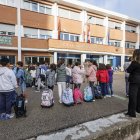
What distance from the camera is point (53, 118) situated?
7473 millimetres

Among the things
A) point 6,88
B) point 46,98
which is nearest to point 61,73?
point 46,98

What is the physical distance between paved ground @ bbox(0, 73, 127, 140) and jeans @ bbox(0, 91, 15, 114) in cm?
39

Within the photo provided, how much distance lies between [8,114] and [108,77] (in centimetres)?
535

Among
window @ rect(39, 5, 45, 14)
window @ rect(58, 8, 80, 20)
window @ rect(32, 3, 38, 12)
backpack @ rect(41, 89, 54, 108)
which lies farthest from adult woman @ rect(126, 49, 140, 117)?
window @ rect(58, 8, 80, 20)

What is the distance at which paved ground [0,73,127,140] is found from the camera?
6.11 meters

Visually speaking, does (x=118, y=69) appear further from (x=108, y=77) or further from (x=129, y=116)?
(x=129, y=116)

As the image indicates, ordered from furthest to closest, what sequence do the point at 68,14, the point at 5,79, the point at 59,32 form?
1. the point at 68,14
2. the point at 59,32
3. the point at 5,79

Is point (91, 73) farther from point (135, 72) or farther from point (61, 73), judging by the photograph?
point (135, 72)

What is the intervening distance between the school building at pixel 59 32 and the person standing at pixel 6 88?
694 inches

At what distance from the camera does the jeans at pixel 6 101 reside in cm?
727

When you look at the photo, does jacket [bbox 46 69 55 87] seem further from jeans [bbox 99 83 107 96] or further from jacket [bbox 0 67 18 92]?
jacket [bbox 0 67 18 92]

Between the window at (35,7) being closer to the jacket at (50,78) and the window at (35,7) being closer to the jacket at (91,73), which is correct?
the jacket at (91,73)

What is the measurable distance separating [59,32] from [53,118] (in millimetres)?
24048

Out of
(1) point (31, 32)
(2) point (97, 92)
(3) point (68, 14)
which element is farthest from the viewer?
(3) point (68, 14)
